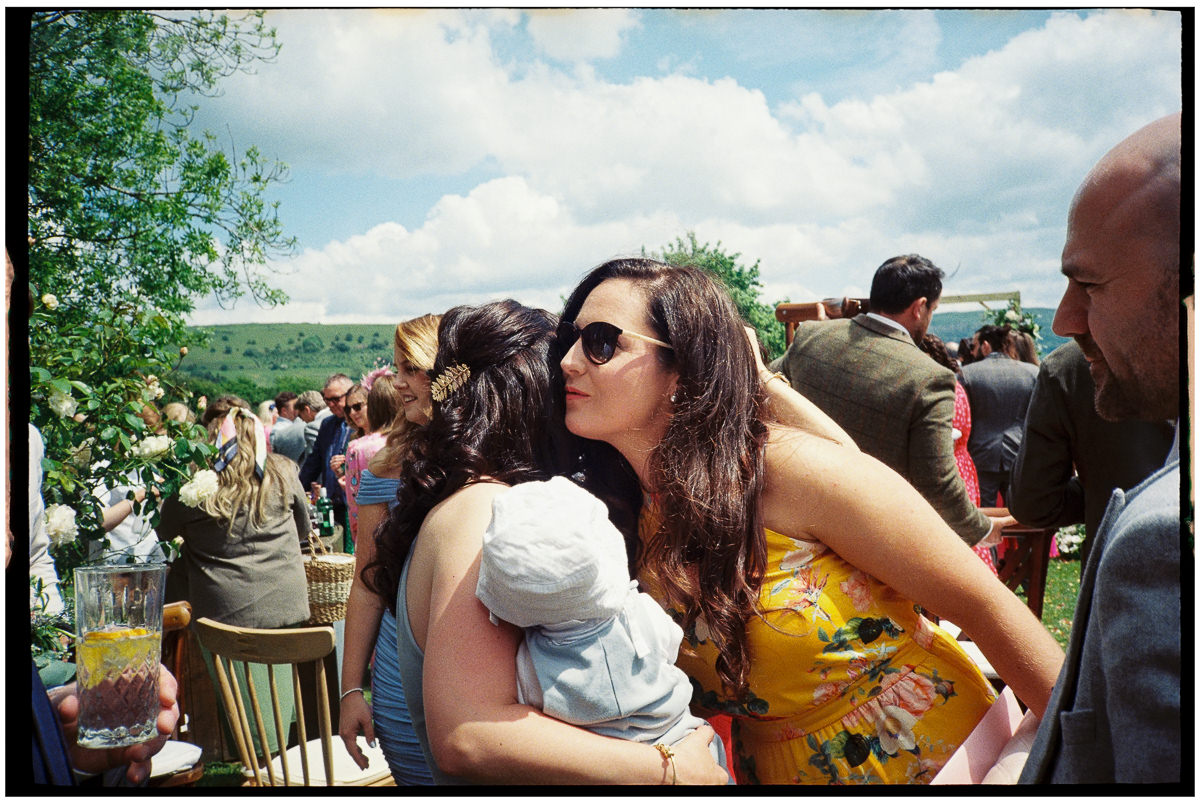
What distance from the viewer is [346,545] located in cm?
630

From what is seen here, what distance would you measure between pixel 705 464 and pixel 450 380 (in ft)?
1.77

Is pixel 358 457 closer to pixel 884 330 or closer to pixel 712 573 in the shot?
pixel 884 330

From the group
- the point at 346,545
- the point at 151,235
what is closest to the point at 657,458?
the point at 151,235

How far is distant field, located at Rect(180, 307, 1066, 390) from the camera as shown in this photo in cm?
355

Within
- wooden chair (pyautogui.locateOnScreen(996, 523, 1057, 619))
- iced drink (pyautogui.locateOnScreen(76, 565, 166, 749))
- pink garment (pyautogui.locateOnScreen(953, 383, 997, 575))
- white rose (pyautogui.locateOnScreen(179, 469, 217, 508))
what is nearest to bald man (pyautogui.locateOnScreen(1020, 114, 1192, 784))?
iced drink (pyautogui.locateOnScreen(76, 565, 166, 749))

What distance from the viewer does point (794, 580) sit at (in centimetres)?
156

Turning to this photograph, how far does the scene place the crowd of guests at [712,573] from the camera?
3.46ft

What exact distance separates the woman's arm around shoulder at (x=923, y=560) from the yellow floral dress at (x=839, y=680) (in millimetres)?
69

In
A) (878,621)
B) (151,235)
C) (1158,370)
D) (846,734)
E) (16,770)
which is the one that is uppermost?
(151,235)

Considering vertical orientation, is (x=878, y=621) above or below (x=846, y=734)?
above

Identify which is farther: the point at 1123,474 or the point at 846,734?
the point at 1123,474

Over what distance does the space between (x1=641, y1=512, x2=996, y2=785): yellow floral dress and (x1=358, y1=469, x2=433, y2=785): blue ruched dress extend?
0.55 metres

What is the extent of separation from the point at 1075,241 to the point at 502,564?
0.89 meters

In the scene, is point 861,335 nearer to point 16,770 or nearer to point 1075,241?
point 1075,241
